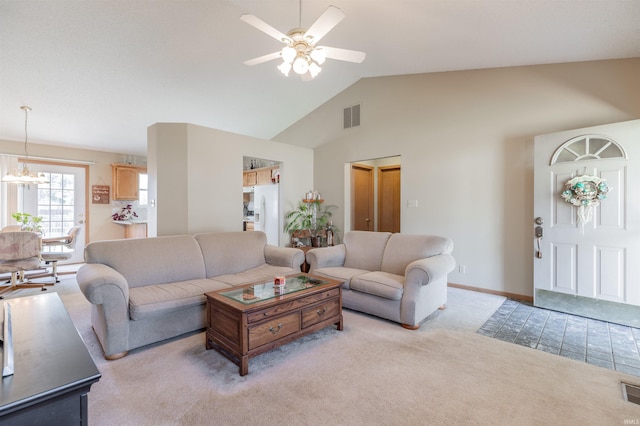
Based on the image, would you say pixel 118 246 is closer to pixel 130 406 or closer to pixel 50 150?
pixel 130 406

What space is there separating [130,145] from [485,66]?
273 inches

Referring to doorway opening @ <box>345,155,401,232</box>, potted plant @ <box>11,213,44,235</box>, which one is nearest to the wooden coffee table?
doorway opening @ <box>345,155,401,232</box>

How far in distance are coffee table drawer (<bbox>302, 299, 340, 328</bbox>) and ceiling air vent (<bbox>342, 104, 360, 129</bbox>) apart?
3.75 m

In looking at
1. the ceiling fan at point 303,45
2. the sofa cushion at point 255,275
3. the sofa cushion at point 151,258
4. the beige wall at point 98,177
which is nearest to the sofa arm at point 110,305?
the sofa cushion at point 151,258

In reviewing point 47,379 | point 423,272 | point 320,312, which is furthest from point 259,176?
point 47,379

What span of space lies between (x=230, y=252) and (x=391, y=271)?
1992 mm

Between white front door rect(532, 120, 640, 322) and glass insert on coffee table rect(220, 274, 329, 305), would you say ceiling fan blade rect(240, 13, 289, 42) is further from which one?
white front door rect(532, 120, 640, 322)

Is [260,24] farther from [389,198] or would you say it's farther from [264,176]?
[389,198]

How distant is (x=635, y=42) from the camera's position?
9.23ft

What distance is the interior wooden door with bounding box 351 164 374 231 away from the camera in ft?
19.5

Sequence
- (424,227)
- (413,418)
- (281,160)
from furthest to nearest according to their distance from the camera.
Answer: (281,160) → (424,227) → (413,418)

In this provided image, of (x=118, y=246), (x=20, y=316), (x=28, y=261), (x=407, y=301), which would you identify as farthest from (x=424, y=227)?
(x=28, y=261)

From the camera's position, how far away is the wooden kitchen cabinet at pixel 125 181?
6.84 meters

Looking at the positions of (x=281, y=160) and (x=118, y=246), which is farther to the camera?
(x=281, y=160)
